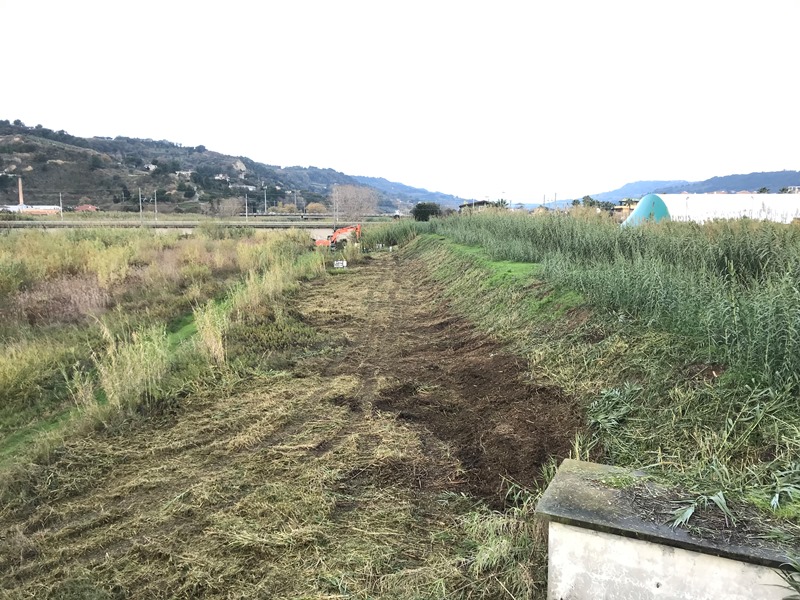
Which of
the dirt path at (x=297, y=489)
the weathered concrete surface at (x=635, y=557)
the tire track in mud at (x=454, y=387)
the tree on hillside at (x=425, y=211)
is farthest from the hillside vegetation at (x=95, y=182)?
the weathered concrete surface at (x=635, y=557)

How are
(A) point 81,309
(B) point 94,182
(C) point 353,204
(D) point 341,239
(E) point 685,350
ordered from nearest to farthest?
(E) point 685,350 → (A) point 81,309 → (D) point 341,239 → (C) point 353,204 → (B) point 94,182

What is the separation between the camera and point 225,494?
150 inches

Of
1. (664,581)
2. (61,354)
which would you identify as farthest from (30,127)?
(664,581)

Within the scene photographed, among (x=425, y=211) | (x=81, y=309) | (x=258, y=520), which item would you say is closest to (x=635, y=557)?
(x=258, y=520)

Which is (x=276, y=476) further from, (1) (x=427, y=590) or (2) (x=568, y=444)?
(2) (x=568, y=444)

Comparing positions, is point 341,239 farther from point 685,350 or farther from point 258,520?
point 258,520

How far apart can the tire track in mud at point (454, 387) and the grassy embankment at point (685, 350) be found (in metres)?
0.30

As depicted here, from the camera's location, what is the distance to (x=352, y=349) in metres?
7.85

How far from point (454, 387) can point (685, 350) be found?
2.59 meters

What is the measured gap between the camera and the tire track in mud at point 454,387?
4.18m

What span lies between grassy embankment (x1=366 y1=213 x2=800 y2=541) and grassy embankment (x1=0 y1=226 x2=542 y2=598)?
1139 millimetres

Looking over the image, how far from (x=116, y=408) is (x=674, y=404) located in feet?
17.6

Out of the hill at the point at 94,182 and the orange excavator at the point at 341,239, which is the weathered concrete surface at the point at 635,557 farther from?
the hill at the point at 94,182

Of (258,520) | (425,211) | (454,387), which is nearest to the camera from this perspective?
(258,520)
